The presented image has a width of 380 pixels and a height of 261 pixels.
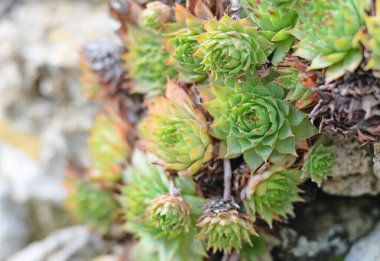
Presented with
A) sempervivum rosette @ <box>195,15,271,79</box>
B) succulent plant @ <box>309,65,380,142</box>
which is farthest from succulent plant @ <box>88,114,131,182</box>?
succulent plant @ <box>309,65,380,142</box>

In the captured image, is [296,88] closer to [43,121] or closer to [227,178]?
[227,178]

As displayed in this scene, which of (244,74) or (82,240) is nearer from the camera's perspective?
(244,74)

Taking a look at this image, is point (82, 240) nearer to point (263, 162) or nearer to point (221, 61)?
point (263, 162)

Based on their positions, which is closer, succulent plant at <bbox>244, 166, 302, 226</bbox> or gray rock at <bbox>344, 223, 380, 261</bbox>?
succulent plant at <bbox>244, 166, 302, 226</bbox>

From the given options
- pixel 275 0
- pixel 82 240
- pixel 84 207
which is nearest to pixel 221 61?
pixel 275 0

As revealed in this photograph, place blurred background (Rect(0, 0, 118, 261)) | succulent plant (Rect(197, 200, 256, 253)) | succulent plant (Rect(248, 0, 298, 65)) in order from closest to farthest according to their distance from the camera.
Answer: succulent plant (Rect(248, 0, 298, 65)) → succulent plant (Rect(197, 200, 256, 253)) → blurred background (Rect(0, 0, 118, 261))

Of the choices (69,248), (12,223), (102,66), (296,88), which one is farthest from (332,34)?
(12,223)

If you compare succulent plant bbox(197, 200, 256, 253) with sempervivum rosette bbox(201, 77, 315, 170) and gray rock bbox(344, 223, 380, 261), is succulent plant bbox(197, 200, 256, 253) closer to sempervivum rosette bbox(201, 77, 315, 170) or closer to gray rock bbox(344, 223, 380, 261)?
sempervivum rosette bbox(201, 77, 315, 170)
